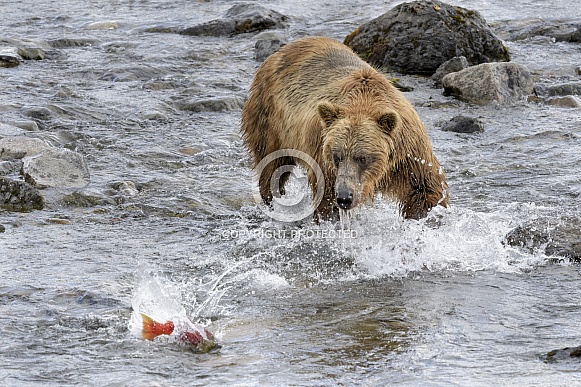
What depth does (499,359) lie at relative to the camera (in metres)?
5.72

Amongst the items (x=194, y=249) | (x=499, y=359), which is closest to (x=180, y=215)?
(x=194, y=249)

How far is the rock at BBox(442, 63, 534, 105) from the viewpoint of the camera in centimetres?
1231

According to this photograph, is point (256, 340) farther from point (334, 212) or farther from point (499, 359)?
point (334, 212)

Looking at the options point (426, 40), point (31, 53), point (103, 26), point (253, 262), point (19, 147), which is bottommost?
point (253, 262)

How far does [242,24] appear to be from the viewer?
16562 mm

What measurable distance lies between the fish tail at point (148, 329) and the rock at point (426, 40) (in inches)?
331

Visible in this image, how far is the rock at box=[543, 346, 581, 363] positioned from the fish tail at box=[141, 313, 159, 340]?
239 cm

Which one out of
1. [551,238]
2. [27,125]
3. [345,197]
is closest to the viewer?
[345,197]

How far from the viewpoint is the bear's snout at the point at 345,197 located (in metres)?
7.29

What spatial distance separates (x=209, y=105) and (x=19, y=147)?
299 centimetres

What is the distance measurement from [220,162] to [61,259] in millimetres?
3236

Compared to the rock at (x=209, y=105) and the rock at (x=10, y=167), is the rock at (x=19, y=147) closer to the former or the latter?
the rock at (x=10, y=167)

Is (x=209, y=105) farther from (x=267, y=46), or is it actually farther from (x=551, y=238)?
(x=551, y=238)

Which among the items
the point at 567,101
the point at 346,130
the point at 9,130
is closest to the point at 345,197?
the point at 346,130
